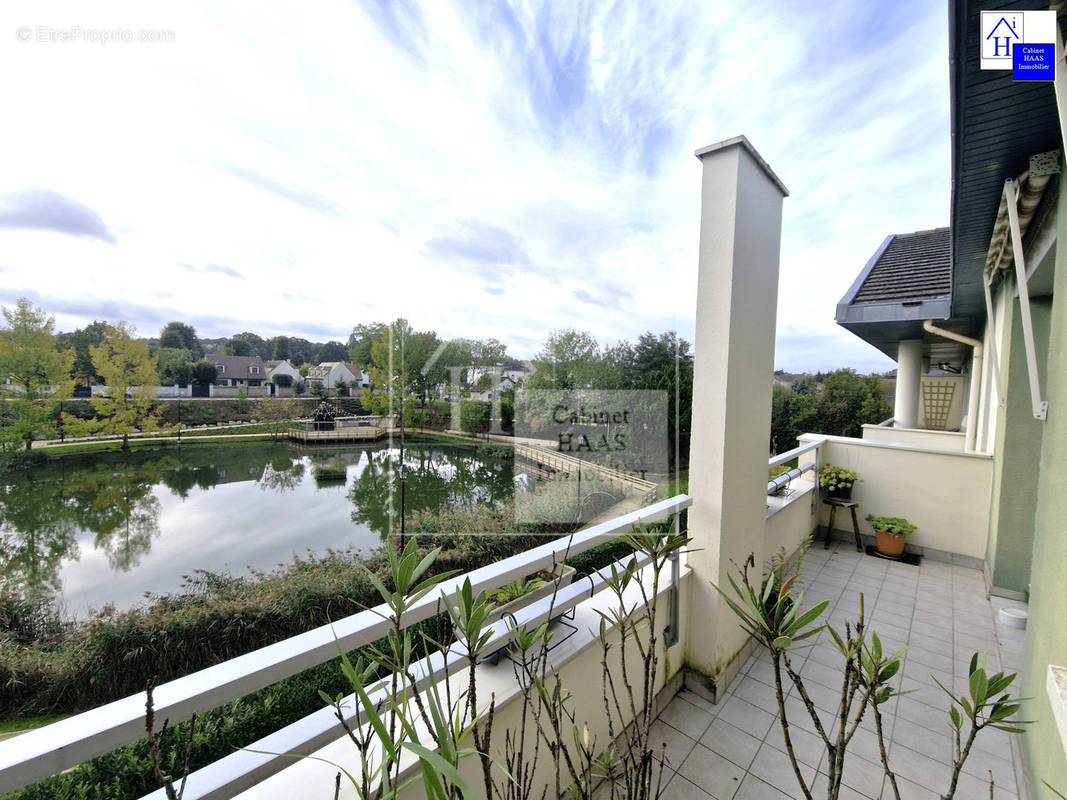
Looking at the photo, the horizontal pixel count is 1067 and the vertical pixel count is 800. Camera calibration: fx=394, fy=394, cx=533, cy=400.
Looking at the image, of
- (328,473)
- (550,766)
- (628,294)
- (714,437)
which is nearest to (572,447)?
(628,294)

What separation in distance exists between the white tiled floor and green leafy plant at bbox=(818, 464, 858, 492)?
3.78 feet

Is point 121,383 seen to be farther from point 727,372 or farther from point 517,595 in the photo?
point 727,372

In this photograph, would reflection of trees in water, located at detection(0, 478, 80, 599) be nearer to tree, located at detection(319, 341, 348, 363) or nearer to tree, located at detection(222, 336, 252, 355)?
tree, located at detection(222, 336, 252, 355)

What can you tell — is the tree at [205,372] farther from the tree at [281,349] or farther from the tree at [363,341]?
the tree at [363,341]

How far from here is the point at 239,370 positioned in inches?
222

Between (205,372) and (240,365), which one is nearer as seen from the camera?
(205,372)

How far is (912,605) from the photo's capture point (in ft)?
8.39

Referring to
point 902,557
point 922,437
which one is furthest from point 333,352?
point 922,437

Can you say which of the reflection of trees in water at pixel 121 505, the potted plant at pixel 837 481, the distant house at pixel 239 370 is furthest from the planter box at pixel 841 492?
the reflection of trees in water at pixel 121 505

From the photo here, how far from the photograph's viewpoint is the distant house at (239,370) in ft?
17.8

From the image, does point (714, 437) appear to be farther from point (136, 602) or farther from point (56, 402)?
point (56, 402)

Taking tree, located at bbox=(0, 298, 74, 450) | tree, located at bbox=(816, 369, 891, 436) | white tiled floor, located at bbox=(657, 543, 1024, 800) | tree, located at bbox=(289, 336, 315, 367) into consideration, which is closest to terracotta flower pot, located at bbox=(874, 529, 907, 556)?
white tiled floor, located at bbox=(657, 543, 1024, 800)

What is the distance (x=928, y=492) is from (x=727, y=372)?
319 cm

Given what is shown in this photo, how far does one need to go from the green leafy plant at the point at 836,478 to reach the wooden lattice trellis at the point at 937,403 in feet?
13.4
